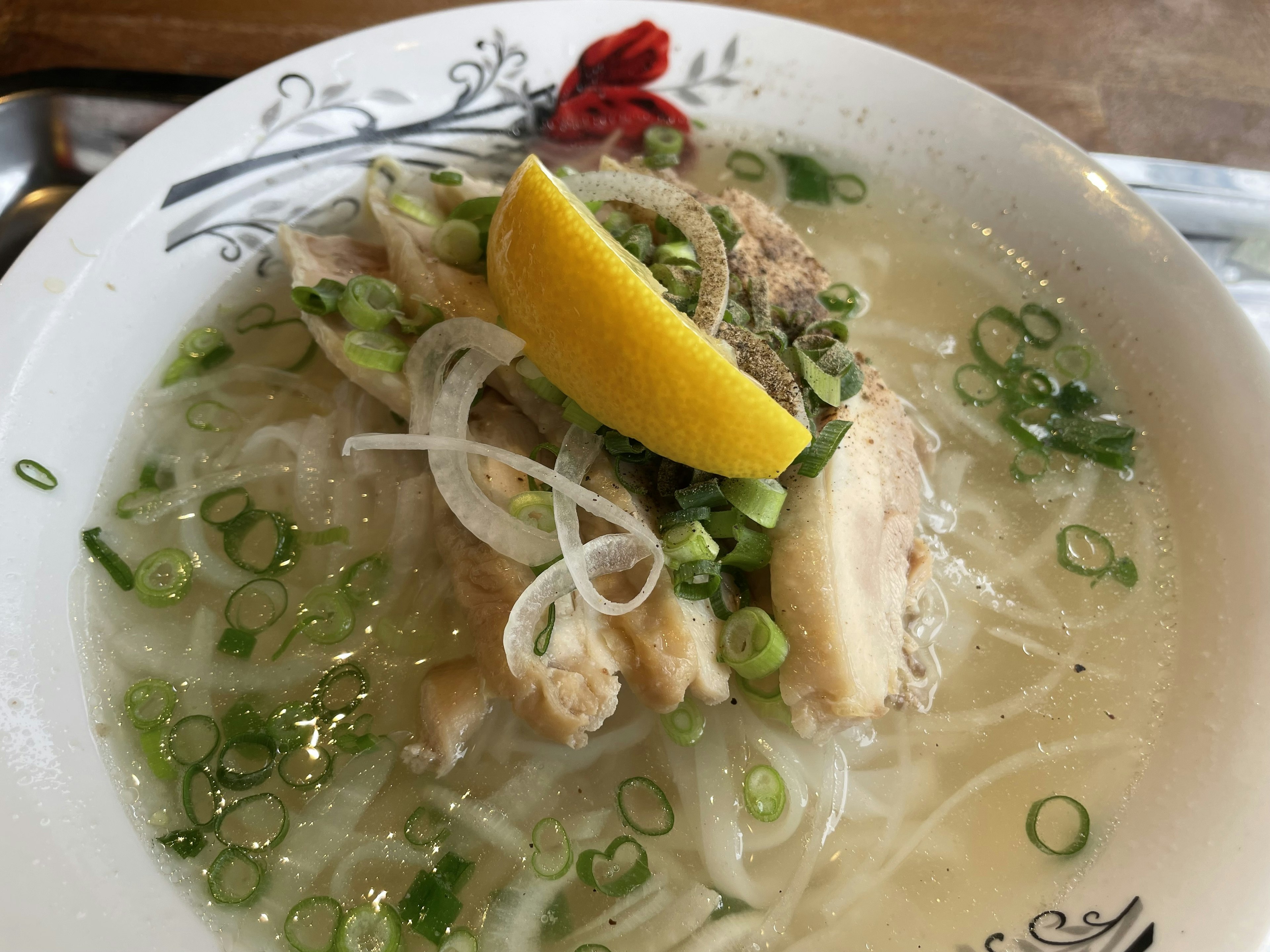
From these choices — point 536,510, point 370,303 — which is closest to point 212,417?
point 370,303

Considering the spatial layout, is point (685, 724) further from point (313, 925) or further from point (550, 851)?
point (313, 925)

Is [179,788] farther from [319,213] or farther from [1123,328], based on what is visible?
[1123,328]

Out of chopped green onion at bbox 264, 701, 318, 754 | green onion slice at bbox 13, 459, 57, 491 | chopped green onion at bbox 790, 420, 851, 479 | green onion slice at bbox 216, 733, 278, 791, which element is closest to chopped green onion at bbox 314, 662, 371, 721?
chopped green onion at bbox 264, 701, 318, 754

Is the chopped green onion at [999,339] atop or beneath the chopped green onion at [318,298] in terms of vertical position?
atop

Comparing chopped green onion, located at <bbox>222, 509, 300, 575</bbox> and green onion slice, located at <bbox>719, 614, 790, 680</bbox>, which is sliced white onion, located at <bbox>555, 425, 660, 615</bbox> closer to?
green onion slice, located at <bbox>719, 614, 790, 680</bbox>

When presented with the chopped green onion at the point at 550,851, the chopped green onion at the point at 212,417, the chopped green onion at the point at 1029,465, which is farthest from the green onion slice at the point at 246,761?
the chopped green onion at the point at 1029,465

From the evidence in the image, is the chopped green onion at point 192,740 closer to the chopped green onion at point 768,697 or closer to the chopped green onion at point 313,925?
the chopped green onion at point 313,925
